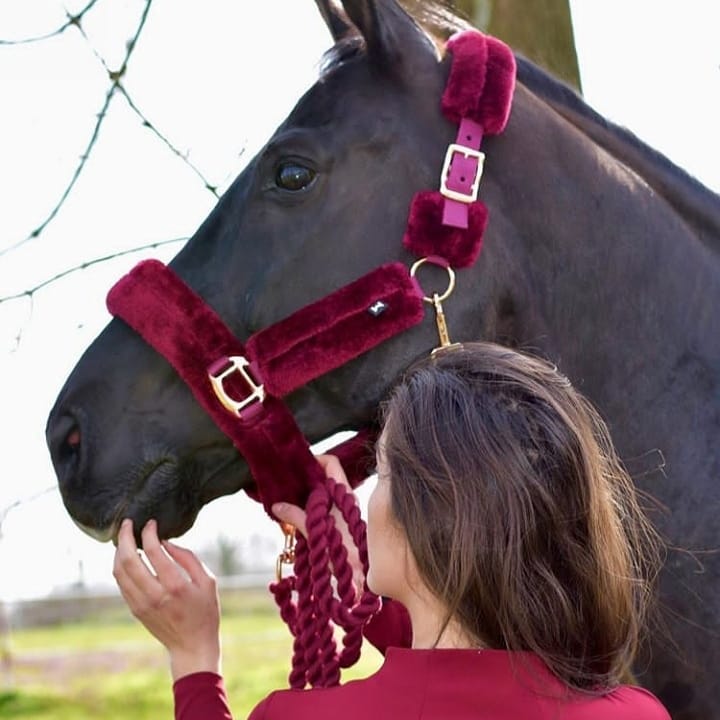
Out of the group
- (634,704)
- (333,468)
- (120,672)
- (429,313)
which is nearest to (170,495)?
(333,468)

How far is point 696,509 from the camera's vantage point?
2.59 meters

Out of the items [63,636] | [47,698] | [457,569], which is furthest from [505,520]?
[63,636]

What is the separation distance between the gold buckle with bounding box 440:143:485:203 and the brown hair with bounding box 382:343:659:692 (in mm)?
831

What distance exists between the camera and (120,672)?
45.5 feet

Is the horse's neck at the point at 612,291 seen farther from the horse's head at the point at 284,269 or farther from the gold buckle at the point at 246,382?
the gold buckle at the point at 246,382

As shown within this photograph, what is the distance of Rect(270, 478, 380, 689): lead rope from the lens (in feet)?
7.70

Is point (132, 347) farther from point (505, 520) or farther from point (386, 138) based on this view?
point (505, 520)

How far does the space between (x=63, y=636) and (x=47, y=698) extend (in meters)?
10.7

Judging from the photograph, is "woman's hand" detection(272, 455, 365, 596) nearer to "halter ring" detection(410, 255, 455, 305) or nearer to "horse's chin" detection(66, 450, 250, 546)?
"horse's chin" detection(66, 450, 250, 546)

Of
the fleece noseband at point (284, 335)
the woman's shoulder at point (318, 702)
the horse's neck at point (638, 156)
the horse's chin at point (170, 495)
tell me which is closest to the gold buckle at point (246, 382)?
the fleece noseband at point (284, 335)

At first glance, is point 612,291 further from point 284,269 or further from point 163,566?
point 163,566

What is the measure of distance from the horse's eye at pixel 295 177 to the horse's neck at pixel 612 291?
0.42 metres

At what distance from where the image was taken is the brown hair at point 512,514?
1.71 metres

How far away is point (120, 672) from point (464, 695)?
1291cm
